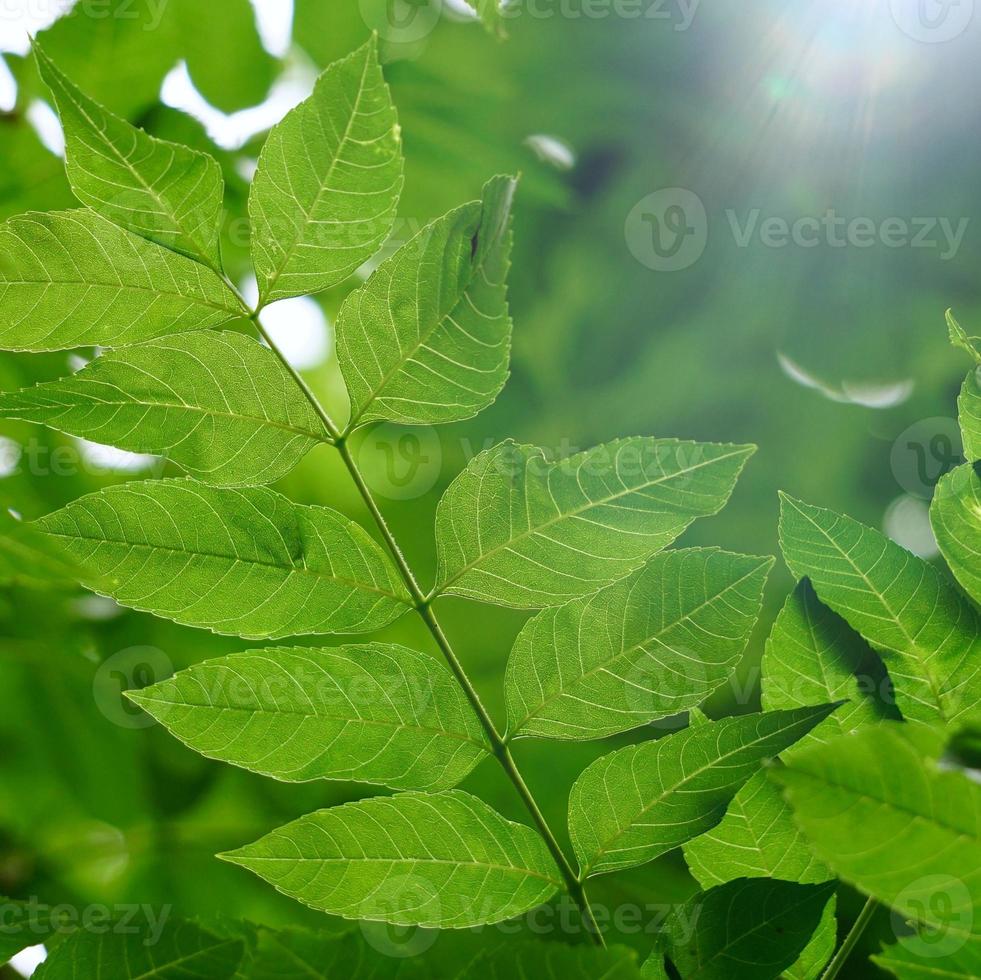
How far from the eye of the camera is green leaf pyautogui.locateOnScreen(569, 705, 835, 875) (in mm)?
522

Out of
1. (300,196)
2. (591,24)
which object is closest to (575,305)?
(591,24)

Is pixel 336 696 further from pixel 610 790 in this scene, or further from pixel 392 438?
pixel 392 438

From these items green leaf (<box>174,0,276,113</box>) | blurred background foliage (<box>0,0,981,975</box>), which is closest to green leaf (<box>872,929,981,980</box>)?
blurred background foliage (<box>0,0,981,975</box>)

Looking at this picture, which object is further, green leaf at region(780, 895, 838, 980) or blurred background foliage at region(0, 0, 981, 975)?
blurred background foliage at region(0, 0, 981, 975)

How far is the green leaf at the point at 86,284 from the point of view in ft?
1.83

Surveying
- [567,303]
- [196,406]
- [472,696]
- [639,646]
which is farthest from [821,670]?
[567,303]

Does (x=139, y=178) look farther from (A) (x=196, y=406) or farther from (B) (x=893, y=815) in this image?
(B) (x=893, y=815)

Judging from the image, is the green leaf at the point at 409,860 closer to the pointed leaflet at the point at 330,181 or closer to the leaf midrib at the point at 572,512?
the leaf midrib at the point at 572,512

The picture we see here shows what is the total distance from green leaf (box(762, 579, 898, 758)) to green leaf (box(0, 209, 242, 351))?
1.46 ft

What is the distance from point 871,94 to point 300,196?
1767 mm

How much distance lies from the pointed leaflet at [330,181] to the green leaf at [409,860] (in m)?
0.34

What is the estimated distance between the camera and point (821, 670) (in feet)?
1.97

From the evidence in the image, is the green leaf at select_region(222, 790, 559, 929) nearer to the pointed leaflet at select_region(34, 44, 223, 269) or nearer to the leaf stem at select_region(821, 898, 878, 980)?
the leaf stem at select_region(821, 898, 878, 980)

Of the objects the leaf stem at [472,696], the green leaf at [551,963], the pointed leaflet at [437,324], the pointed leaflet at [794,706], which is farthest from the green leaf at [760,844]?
the pointed leaflet at [437,324]
